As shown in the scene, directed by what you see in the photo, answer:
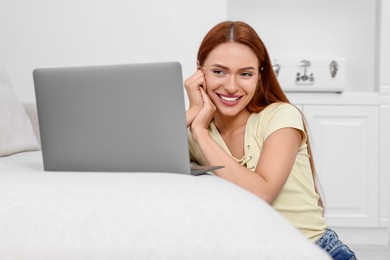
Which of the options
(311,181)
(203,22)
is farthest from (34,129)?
(203,22)

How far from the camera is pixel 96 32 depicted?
131 inches

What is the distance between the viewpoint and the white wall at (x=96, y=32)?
3.29 meters

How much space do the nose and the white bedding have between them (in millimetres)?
876

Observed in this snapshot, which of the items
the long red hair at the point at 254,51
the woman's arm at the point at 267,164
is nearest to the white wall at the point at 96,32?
the long red hair at the point at 254,51

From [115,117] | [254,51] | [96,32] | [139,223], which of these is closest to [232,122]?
[254,51]

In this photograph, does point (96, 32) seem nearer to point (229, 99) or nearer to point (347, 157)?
point (347, 157)

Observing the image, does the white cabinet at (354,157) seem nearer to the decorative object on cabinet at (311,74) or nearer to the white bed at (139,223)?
the decorative object on cabinet at (311,74)

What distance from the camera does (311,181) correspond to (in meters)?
1.70

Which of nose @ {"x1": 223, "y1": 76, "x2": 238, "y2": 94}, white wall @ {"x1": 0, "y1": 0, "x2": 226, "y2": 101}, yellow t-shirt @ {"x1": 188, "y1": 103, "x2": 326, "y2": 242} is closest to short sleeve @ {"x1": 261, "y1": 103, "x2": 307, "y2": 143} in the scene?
yellow t-shirt @ {"x1": 188, "y1": 103, "x2": 326, "y2": 242}

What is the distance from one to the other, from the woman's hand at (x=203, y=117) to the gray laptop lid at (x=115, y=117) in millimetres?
532

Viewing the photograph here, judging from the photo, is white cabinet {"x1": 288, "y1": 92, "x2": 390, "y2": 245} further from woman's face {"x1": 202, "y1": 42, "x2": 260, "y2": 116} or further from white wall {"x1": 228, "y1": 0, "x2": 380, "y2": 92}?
woman's face {"x1": 202, "y1": 42, "x2": 260, "y2": 116}

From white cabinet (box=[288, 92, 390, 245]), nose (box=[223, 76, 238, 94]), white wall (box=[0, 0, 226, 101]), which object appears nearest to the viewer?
nose (box=[223, 76, 238, 94])

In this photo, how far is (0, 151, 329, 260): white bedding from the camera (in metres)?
0.66

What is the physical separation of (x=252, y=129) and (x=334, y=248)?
370mm
